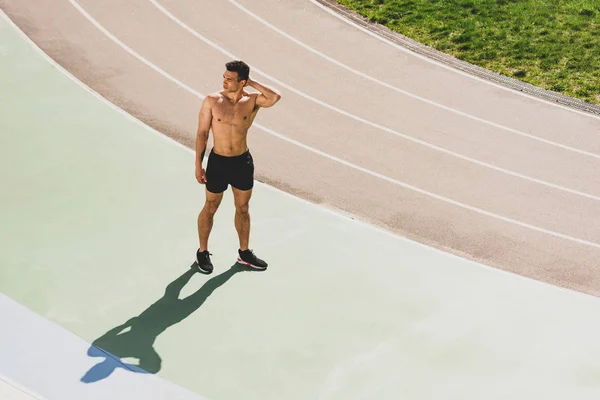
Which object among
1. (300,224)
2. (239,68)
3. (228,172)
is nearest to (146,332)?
(228,172)

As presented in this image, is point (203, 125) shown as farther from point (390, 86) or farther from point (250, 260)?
point (390, 86)

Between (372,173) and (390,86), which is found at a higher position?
(390,86)

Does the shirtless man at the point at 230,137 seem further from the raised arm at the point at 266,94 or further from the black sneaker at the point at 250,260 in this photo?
the black sneaker at the point at 250,260

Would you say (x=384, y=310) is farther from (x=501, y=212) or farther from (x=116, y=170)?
(x=116, y=170)

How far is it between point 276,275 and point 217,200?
3.58 ft

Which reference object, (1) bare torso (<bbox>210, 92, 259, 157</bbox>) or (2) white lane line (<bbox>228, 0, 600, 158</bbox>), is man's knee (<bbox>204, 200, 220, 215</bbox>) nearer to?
(1) bare torso (<bbox>210, 92, 259, 157</bbox>)

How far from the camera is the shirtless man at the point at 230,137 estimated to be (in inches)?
318

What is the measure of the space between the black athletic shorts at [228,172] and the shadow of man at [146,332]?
1.03m

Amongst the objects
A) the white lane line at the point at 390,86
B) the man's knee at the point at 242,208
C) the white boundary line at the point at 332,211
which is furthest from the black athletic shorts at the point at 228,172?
the white lane line at the point at 390,86

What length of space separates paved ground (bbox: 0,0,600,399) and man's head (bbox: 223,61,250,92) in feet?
6.88

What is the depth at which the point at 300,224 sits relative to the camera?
33.3 ft

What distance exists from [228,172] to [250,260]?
1.15 metres

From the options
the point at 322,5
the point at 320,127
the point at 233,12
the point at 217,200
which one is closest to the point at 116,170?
the point at 217,200

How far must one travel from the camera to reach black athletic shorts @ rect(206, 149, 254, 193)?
834cm
